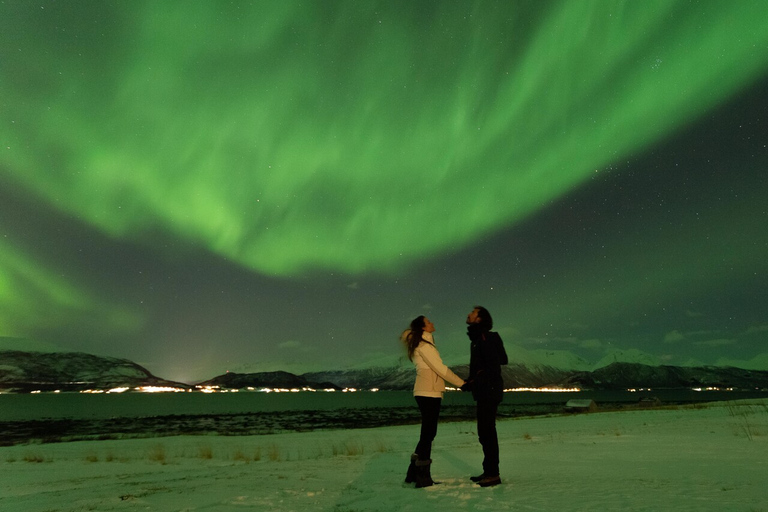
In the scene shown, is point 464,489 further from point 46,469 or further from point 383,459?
point 46,469

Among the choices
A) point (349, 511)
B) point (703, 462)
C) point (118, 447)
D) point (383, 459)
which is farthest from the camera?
point (118, 447)

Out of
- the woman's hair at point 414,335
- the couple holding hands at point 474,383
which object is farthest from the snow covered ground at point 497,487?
the woman's hair at point 414,335

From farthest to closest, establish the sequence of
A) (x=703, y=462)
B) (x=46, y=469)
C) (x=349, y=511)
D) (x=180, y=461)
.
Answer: (x=180, y=461) → (x=46, y=469) → (x=703, y=462) → (x=349, y=511)

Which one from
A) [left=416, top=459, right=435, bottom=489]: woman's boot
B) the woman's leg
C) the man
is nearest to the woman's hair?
the woman's leg

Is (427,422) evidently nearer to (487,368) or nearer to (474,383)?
(474,383)

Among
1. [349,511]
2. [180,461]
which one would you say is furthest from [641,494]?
[180,461]

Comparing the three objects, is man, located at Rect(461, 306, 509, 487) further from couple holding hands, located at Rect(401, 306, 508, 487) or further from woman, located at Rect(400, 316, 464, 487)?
woman, located at Rect(400, 316, 464, 487)

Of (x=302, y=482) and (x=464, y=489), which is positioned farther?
(x=302, y=482)

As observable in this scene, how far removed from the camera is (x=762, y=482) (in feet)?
24.1

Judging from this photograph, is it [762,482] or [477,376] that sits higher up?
[477,376]

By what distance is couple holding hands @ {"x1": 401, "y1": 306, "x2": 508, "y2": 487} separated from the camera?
7574 millimetres

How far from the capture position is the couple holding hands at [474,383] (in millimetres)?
7574

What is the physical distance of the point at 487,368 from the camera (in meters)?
7.59

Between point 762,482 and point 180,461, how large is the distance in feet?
55.7
